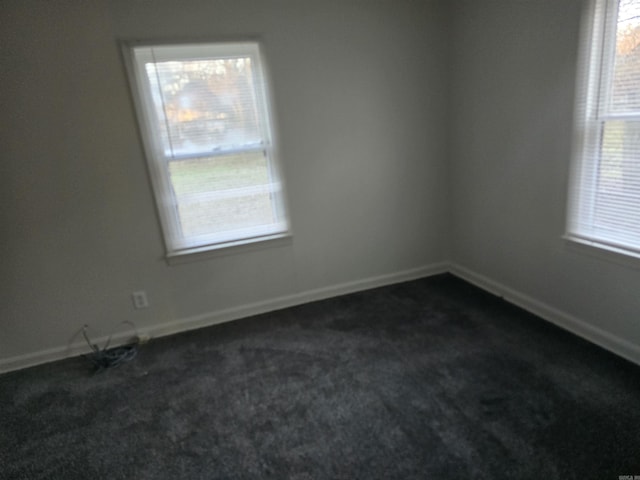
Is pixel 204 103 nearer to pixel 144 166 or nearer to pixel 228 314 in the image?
pixel 144 166

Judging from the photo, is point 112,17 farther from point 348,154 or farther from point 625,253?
point 625,253

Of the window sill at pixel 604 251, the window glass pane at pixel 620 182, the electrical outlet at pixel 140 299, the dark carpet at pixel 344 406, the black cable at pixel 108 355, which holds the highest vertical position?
the window glass pane at pixel 620 182

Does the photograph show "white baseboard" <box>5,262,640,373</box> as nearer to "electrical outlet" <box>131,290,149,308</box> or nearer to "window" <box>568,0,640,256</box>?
"electrical outlet" <box>131,290,149,308</box>

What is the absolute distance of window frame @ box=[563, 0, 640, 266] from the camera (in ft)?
6.78

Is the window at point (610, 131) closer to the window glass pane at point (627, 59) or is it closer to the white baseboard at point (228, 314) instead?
the window glass pane at point (627, 59)

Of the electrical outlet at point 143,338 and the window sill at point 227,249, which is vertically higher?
the window sill at point 227,249

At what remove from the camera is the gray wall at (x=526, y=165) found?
7.44 feet

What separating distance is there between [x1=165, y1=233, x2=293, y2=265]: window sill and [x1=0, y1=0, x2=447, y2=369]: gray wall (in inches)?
1.7

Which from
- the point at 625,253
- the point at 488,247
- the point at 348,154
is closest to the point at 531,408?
the point at 625,253

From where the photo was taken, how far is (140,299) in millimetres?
2861

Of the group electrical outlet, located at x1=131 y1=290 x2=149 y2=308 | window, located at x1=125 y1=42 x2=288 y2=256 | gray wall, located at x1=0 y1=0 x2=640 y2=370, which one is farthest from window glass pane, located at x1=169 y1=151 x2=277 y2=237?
electrical outlet, located at x1=131 y1=290 x2=149 y2=308

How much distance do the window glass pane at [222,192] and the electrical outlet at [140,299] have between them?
0.52 metres

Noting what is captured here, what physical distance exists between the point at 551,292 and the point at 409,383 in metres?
1.22

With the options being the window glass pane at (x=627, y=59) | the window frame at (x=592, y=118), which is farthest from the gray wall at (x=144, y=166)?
the window glass pane at (x=627, y=59)
